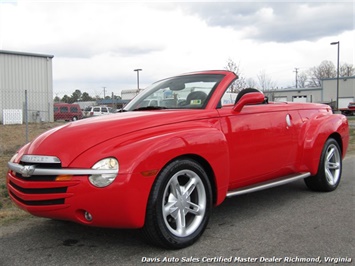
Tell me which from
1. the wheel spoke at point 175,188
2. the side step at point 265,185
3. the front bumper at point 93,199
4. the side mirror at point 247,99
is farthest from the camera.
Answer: the side mirror at point 247,99

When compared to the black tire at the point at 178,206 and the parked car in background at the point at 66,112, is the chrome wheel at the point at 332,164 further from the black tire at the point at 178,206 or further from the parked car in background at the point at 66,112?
the parked car in background at the point at 66,112

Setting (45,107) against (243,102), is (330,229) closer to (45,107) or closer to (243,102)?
(243,102)

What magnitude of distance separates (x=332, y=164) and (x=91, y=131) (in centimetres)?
393

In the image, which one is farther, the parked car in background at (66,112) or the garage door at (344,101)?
the garage door at (344,101)

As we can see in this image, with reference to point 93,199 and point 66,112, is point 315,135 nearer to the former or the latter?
point 93,199

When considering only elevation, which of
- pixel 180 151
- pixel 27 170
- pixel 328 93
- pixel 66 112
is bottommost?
pixel 27 170

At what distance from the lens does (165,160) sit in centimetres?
327

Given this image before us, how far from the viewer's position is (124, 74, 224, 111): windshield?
14.0ft

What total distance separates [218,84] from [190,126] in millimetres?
868

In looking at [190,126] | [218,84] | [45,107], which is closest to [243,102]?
[218,84]

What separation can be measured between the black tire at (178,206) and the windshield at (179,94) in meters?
0.91

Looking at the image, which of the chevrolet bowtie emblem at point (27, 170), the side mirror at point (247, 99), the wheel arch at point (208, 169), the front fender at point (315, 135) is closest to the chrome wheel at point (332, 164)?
the front fender at point (315, 135)

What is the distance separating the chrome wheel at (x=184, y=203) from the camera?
340 centimetres

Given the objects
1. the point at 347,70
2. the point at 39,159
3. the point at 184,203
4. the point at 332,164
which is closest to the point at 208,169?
the point at 184,203
